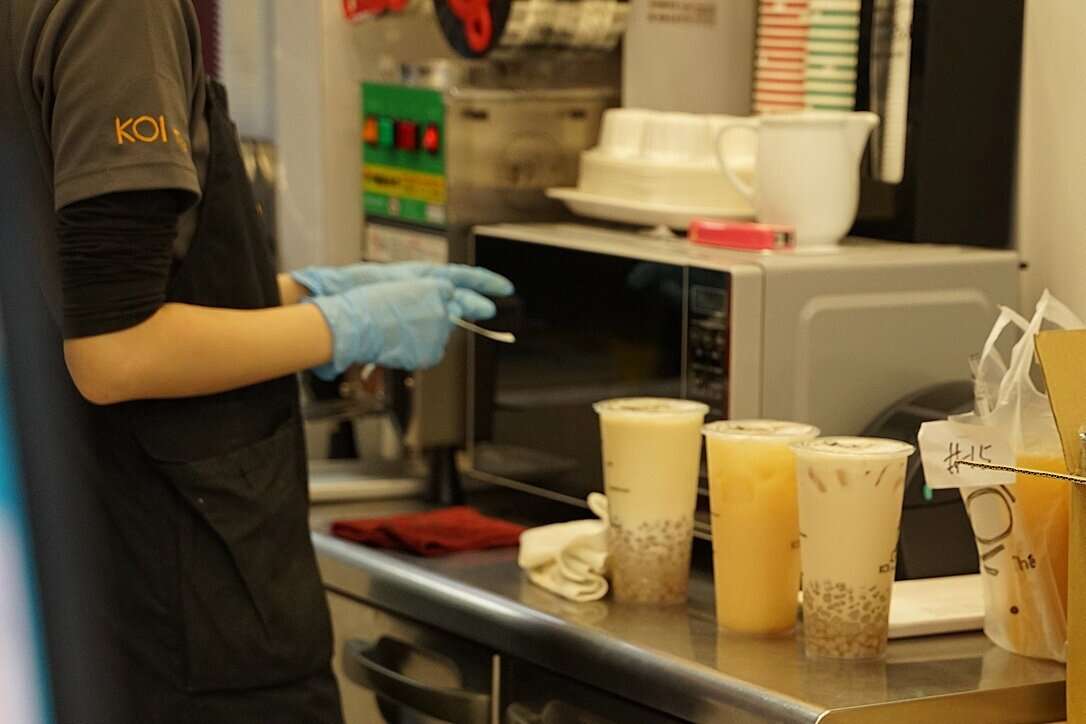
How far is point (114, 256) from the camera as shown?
4.35 ft

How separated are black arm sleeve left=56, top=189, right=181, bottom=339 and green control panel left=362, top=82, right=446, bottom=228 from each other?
73cm

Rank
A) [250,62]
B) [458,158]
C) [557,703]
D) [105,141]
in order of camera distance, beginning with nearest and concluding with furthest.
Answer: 1. [105,141]
2. [557,703]
3. [458,158]
4. [250,62]

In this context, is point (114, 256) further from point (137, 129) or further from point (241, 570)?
point (241, 570)

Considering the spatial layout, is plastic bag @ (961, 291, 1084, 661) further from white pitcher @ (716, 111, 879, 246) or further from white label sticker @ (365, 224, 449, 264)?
white label sticker @ (365, 224, 449, 264)

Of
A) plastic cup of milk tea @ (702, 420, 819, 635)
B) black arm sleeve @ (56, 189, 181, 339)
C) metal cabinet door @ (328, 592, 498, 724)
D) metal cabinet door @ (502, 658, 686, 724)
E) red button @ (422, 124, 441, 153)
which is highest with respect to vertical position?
red button @ (422, 124, 441, 153)

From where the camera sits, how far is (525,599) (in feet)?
5.27

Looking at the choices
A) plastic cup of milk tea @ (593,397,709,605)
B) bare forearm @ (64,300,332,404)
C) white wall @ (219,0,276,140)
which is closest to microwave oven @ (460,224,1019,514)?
plastic cup of milk tea @ (593,397,709,605)

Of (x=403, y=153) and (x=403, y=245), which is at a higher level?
(x=403, y=153)

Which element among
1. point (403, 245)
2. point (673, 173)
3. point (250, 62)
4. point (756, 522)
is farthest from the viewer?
point (250, 62)

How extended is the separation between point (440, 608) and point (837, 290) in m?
0.53

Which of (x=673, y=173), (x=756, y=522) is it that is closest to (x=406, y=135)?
(x=673, y=173)

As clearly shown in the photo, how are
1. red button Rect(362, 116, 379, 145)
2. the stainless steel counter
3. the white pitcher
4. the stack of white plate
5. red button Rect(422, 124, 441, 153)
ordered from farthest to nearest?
red button Rect(362, 116, 379, 145) → red button Rect(422, 124, 441, 153) → the stack of white plate → the white pitcher → the stainless steel counter

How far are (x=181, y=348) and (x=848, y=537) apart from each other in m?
Answer: 0.59

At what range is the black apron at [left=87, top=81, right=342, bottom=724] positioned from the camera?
4.80ft
